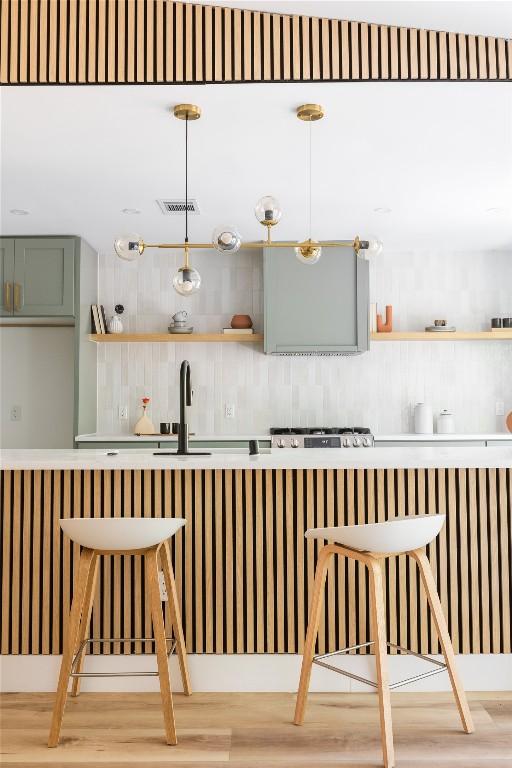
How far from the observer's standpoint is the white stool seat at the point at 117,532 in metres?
2.17

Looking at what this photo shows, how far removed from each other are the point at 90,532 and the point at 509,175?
3.08 meters

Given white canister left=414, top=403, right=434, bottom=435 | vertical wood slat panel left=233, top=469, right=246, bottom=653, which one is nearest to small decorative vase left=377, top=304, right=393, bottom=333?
white canister left=414, top=403, right=434, bottom=435

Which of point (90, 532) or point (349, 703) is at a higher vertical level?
point (90, 532)

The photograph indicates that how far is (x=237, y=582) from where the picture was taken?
2699mm

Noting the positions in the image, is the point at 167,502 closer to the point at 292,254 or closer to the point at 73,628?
the point at 73,628

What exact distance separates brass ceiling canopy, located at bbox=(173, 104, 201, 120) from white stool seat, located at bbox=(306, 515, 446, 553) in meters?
1.90

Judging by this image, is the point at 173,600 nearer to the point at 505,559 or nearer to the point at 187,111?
the point at 505,559

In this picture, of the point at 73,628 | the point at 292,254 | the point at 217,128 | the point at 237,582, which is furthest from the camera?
the point at 292,254

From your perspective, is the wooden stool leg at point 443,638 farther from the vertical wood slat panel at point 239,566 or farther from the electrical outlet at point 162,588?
the electrical outlet at point 162,588

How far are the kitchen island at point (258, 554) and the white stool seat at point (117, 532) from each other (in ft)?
1.56

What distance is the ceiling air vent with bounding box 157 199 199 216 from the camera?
4335mm

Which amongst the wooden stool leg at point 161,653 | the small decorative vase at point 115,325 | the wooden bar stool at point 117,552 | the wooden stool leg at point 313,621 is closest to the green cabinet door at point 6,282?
the small decorative vase at point 115,325

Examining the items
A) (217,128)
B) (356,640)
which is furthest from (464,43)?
(356,640)

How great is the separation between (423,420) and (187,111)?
10.7 ft
